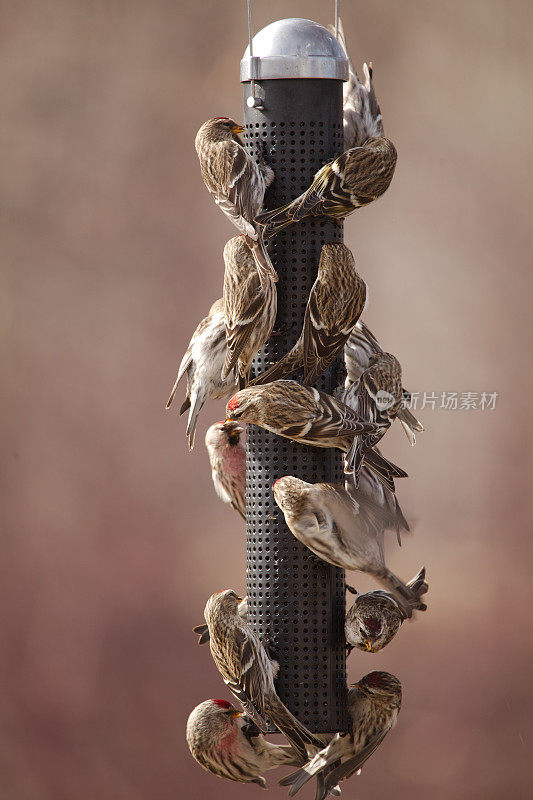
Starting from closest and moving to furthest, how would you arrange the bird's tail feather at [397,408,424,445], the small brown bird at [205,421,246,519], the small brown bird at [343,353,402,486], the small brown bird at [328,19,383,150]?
1. the small brown bird at [343,353,402,486]
2. the small brown bird at [328,19,383,150]
3. the small brown bird at [205,421,246,519]
4. the bird's tail feather at [397,408,424,445]

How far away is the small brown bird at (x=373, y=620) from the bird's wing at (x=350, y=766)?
25cm

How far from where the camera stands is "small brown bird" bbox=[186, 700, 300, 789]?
10.3 feet

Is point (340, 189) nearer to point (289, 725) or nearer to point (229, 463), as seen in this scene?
point (229, 463)

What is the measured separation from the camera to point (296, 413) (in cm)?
293

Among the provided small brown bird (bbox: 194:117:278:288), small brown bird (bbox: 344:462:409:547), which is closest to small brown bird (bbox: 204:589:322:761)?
small brown bird (bbox: 344:462:409:547)

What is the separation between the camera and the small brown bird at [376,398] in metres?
3.03

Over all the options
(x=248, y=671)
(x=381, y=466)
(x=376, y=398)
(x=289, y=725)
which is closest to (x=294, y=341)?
(x=376, y=398)

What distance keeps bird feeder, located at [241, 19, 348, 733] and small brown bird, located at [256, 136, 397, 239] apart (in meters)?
0.09

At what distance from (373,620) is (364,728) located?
0.30 m

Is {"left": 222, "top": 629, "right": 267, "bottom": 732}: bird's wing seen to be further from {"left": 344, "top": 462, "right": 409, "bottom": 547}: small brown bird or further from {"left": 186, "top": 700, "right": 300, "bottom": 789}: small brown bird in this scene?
{"left": 344, "top": 462, "right": 409, "bottom": 547}: small brown bird

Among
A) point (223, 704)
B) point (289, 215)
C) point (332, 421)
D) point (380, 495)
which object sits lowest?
point (223, 704)

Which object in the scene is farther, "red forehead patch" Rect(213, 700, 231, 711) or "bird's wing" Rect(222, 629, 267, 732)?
"red forehead patch" Rect(213, 700, 231, 711)

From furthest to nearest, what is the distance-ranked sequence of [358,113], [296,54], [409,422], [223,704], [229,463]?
1. [409,422]
2. [229,463]
3. [358,113]
4. [223,704]
5. [296,54]

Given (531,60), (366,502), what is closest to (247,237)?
(366,502)
